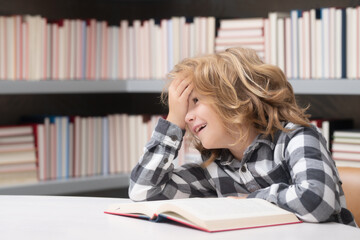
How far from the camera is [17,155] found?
8.69 ft

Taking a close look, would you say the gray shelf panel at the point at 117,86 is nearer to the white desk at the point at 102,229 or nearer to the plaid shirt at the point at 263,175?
the plaid shirt at the point at 263,175

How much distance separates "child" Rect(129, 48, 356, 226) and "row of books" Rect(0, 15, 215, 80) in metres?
1.08

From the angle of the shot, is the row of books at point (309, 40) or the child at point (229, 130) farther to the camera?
the row of books at point (309, 40)

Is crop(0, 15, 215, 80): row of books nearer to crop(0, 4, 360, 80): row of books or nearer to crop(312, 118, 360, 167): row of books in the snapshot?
crop(0, 4, 360, 80): row of books

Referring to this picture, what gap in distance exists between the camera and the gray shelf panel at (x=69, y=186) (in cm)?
256

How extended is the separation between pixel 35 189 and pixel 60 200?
3.92 ft

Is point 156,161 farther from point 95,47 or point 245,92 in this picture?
point 95,47

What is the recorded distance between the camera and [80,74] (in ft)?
9.25

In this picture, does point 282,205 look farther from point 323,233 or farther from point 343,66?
point 343,66

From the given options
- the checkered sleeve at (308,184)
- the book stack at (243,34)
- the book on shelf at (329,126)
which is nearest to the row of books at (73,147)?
the book stack at (243,34)

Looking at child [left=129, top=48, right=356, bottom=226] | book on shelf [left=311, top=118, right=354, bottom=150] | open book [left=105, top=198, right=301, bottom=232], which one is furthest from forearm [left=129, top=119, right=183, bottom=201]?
book on shelf [left=311, top=118, right=354, bottom=150]

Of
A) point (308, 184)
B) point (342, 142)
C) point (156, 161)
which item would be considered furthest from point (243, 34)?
point (308, 184)

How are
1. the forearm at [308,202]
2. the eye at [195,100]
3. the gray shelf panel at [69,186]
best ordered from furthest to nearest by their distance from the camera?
the gray shelf panel at [69,186], the eye at [195,100], the forearm at [308,202]
